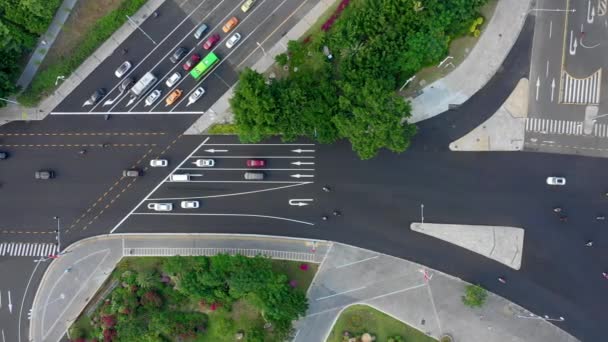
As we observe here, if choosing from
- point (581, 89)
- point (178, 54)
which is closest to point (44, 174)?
point (178, 54)

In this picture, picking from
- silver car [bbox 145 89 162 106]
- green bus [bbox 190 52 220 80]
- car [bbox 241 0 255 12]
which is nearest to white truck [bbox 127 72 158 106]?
silver car [bbox 145 89 162 106]

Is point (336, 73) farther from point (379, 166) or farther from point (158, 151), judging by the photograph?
point (158, 151)

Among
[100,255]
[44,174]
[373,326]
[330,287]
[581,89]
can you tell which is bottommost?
[373,326]

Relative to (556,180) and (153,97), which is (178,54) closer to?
(153,97)

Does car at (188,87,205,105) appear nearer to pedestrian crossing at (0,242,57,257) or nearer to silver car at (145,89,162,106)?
silver car at (145,89,162,106)

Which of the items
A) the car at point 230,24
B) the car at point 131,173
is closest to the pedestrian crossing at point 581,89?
the car at point 230,24
